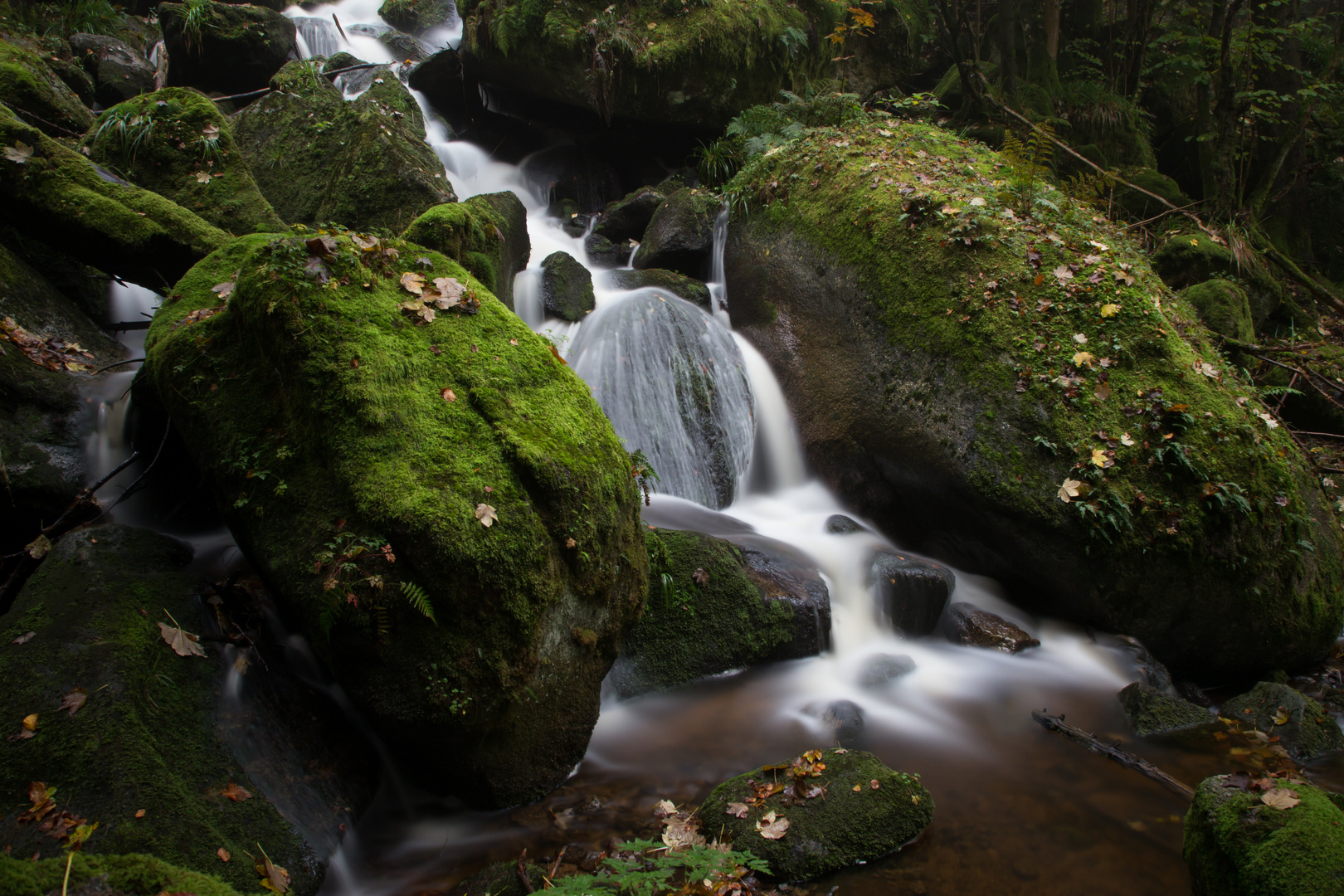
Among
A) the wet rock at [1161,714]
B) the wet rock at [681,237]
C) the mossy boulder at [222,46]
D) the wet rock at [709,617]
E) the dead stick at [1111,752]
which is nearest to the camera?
the dead stick at [1111,752]

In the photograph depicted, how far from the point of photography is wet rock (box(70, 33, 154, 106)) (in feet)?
29.9

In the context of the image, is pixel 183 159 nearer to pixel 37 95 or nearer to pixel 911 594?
pixel 37 95

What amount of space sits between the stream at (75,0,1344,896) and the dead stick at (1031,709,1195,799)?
80 millimetres

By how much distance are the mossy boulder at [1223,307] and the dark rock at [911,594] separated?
5731mm

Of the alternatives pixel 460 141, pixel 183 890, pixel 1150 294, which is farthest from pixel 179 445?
pixel 460 141

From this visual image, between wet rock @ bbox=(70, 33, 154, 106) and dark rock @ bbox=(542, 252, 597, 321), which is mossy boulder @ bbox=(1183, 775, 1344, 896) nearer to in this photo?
dark rock @ bbox=(542, 252, 597, 321)

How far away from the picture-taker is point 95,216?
15.8 ft

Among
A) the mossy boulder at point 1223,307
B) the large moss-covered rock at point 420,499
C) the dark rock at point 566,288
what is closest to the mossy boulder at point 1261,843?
the large moss-covered rock at point 420,499

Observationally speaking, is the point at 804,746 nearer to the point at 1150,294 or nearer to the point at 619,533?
the point at 619,533

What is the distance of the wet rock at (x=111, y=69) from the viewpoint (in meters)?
9.12

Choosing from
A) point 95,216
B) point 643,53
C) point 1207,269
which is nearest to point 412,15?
point 643,53

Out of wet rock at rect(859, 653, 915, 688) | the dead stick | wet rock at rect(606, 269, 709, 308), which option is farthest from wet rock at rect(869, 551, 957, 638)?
wet rock at rect(606, 269, 709, 308)

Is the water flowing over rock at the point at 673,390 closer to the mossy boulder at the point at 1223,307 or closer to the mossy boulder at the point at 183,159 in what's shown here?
the mossy boulder at the point at 183,159

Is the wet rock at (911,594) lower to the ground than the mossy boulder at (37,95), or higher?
lower
